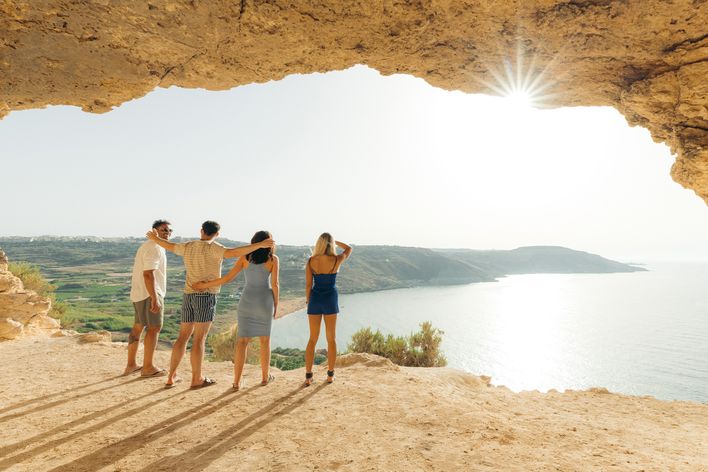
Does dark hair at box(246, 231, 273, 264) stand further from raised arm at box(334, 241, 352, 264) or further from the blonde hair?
raised arm at box(334, 241, 352, 264)

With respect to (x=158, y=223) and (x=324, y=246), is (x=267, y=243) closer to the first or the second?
(x=324, y=246)

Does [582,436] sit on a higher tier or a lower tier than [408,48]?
lower

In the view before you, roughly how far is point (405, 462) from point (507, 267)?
15660 centimetres

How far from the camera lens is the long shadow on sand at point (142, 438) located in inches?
107

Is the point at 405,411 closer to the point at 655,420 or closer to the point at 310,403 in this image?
the point at 310,403

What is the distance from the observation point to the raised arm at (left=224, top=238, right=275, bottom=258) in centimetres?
416

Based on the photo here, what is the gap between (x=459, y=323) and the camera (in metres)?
49.2

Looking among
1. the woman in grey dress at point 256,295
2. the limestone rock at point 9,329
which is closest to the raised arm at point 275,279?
the woman in grey dress at point 256,295

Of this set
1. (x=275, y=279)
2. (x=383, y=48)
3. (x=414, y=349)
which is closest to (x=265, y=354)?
(x=275, y=279)

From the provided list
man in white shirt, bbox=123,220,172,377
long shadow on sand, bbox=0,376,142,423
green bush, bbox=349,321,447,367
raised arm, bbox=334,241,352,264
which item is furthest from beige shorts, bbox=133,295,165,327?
green bush, bbox=349,321,447,367

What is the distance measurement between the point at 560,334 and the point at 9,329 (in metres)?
51.9

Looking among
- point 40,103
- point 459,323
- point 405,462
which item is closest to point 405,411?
point 405,462

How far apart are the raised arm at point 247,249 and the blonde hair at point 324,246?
0.65 m

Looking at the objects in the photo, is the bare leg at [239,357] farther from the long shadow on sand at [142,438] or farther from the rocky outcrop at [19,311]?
the rocky outcrop at [19,311]
